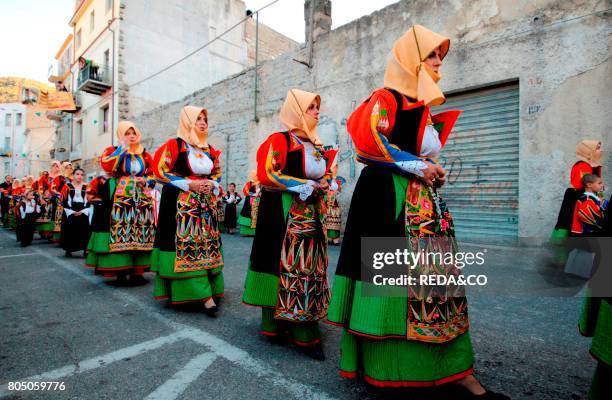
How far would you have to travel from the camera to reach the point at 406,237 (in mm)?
1937

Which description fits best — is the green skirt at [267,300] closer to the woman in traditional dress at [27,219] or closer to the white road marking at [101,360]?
the white road marking at [101,360]

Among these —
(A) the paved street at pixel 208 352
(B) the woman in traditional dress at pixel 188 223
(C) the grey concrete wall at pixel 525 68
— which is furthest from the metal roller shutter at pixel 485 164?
(B) the woman in traditional dress at pixel 188 223

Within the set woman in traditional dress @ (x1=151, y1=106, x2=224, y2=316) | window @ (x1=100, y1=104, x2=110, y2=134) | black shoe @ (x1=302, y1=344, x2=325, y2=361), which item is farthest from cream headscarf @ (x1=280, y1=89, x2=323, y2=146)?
window @ (x1=100, y1=104, x2=110, y2=134)

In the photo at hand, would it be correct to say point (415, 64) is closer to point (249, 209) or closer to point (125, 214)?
point (125, 214)

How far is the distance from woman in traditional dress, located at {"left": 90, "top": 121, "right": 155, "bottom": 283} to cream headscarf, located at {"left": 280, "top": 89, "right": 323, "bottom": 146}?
288cm

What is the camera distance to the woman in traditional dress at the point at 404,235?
187 centimetres

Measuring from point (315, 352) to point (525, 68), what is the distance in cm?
672

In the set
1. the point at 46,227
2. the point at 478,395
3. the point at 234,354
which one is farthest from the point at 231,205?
the point at 478,395

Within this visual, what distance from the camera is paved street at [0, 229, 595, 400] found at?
220cm

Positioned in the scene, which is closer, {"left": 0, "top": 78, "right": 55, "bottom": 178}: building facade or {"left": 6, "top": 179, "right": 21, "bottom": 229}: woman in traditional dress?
{"left": 6, "top": 179, "right": 21, "bottom": 229}: woman in traditional dress

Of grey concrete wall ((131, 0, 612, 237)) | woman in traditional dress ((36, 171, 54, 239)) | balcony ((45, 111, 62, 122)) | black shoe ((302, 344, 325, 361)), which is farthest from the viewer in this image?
balcony ((45, 111, 62, 122))

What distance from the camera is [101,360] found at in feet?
8.62

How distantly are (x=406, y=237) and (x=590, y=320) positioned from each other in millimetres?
886

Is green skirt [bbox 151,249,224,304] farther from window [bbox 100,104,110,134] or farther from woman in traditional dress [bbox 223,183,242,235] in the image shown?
window [bbox 100,104,110,134]
